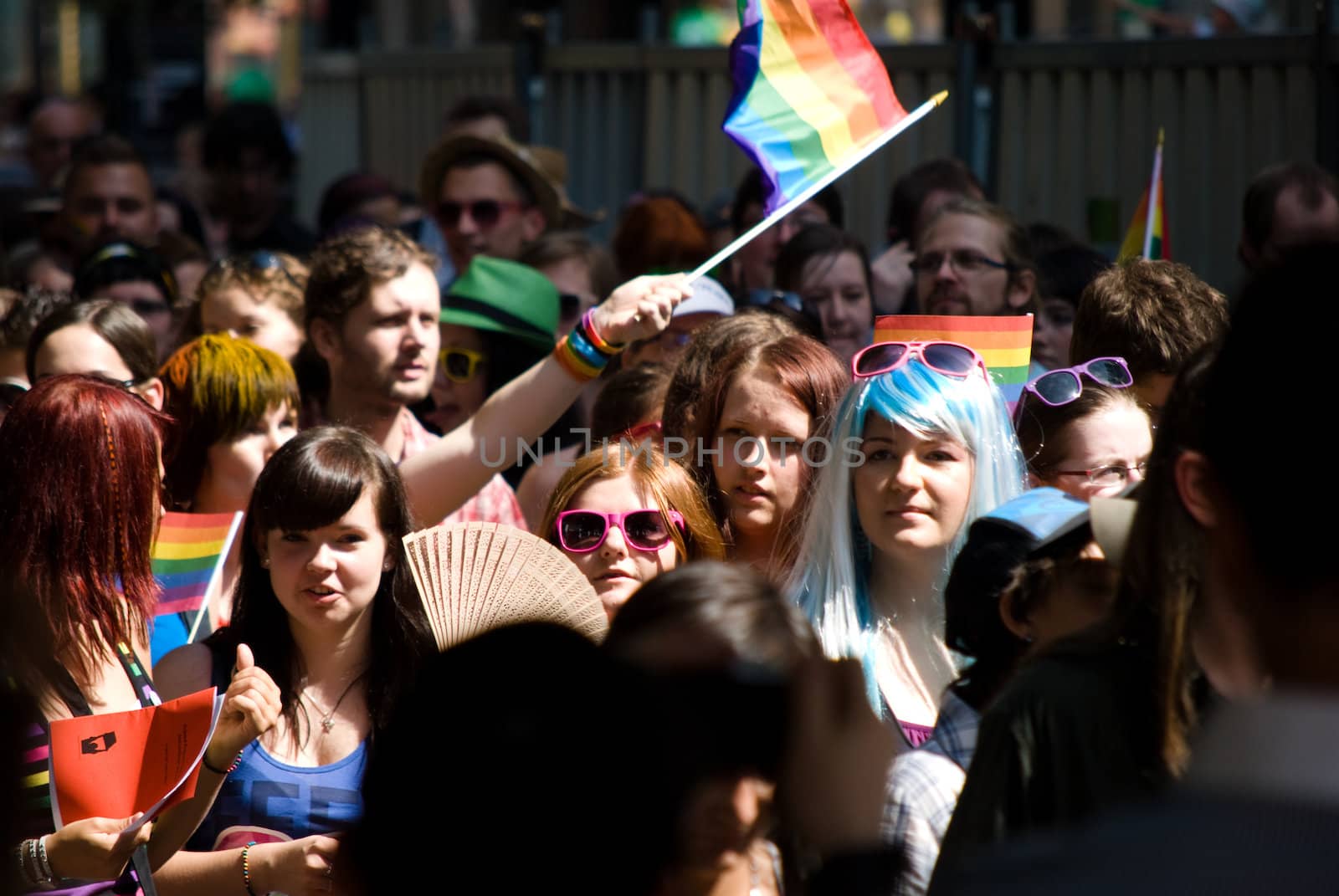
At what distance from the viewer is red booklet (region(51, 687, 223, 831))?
8.52 feet

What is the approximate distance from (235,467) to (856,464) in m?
1.71

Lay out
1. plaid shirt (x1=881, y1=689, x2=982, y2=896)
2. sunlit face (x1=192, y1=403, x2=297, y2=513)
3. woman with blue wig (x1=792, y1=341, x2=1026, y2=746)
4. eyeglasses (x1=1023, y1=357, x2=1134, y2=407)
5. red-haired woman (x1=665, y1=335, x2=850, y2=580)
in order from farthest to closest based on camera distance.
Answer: sunlit face (x1=192, y1=403, x2=297, y2=513) → red-haired woman (x1=665, y1=335, x2=850, y2=580) → eyeglasses (x1=1023, y1=357, x2=1134, y2=407) → woman with blue wig (x1=792, y1=341, x2=1026, y2=746) → plaid shirt (x1=881, y1=689, x2=982, y2=896)

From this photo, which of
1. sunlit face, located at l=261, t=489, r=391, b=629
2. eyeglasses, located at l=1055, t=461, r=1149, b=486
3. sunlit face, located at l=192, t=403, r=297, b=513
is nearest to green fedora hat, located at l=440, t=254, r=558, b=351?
sunlit face, located at l=192, t=403, r=297, b=513

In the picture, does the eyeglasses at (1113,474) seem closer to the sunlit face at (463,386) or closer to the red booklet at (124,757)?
the red booklet at (124,757)

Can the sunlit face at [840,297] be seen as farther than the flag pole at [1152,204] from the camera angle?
Yes

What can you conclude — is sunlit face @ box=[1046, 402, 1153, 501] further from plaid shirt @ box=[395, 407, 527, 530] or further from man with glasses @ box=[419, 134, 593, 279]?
man with glasses @ box=[419, 134, 593, 279]

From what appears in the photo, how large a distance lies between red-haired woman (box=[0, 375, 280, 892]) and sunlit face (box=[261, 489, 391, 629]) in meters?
0.23

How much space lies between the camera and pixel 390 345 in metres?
4.44

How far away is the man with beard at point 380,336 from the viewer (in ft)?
14.5

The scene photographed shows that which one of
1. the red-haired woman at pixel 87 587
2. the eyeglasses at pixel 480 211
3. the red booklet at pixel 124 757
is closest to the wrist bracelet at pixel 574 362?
the red-haired woman at pixel 87 587

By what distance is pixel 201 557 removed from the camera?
385cm

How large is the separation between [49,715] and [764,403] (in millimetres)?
1659

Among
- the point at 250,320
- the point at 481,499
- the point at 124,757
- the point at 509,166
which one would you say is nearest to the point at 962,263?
the point at 481,499

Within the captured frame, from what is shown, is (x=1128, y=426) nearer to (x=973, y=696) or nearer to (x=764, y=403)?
(x=764, y=403)
